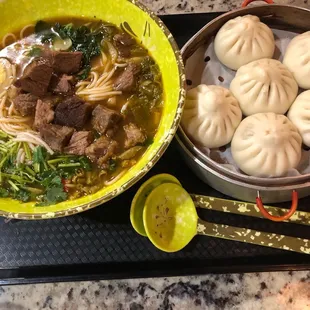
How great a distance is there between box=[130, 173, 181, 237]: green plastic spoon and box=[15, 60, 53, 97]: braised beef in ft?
1.65

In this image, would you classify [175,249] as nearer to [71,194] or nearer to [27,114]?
[71,194]

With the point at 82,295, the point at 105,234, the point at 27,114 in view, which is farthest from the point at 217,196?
the point at 27,114

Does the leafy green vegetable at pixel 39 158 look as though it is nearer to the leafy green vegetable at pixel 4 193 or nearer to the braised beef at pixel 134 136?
the leafy green vegetable at pixel 4 193

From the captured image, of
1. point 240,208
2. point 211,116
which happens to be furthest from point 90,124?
point 240,208

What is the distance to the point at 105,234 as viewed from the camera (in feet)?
5.02

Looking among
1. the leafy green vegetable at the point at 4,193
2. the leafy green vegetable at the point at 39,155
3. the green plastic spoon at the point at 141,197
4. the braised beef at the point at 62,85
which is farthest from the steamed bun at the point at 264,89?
the leafy green vegetable at the point at 4,193

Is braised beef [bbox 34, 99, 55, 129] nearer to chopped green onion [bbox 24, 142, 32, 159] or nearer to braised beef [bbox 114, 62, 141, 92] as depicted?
chopped green onion [bbox 24, 142, 32, 159]

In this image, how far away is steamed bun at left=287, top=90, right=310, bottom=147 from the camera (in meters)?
1.49

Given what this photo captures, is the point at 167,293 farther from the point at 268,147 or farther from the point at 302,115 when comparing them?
the point at 302,115

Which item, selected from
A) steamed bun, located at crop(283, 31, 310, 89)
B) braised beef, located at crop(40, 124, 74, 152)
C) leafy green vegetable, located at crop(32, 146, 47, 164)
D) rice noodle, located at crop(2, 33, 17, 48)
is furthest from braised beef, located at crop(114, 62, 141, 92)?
steamed bun, located at crop(283, 31, 310, 89)

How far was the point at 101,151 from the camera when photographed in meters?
1.47

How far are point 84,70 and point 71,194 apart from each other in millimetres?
505

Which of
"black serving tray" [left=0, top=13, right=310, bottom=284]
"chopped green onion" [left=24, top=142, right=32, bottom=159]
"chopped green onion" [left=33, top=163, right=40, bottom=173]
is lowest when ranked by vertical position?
"black serving tray" [left=0, top=13, right=310, bottom=284]

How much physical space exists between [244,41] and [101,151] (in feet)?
2.24
